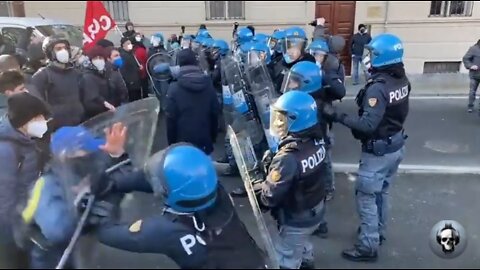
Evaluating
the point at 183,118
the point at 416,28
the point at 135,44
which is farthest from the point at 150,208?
the point at 416,28

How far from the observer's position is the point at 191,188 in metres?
1.80

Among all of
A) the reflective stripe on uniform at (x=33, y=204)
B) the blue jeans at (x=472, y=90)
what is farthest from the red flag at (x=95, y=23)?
the blue jeans at (x=472, y=90)

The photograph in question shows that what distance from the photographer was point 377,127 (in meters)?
3.60

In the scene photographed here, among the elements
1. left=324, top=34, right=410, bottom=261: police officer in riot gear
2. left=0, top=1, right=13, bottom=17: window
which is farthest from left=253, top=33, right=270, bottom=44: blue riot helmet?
left=0, top=1, right=13, bottom=17: window

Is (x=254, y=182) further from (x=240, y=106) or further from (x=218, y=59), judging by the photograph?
(x=218, y=59)

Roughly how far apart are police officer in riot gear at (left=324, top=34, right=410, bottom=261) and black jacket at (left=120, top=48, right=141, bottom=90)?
437cm

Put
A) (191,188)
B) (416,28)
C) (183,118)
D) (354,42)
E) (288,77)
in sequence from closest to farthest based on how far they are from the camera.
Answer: (191,188) → (288,77) → (183,118) → (354,42) → (416,28)

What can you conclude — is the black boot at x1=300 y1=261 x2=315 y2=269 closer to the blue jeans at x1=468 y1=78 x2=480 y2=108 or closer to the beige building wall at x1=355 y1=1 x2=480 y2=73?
the blue jeans at x1=468 y1=78 x2=480 y2=108

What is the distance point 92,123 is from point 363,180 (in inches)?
89.2

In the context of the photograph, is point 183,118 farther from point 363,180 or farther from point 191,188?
point 191,188

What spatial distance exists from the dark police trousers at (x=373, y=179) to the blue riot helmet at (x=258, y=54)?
2.00m

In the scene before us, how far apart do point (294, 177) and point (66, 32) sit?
7.16 m

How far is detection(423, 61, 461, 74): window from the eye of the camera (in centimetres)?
955

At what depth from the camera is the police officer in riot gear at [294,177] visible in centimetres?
278
